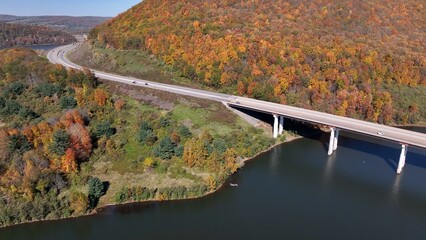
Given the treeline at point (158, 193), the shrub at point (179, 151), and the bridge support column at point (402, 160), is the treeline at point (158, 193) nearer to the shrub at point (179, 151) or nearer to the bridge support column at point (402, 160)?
the shrub at point (179, 151)

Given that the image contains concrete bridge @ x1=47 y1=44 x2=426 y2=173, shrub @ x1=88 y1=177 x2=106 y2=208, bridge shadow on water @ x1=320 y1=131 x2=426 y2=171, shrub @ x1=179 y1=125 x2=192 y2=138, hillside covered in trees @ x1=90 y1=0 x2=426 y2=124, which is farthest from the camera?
hillside covered in trees @ x1=90 y1=0 x2=426 y2=124

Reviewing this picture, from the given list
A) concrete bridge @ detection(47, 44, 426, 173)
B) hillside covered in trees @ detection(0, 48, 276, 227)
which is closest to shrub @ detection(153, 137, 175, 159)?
hillside covered in trees @ detection(0, 48, 276, 227)

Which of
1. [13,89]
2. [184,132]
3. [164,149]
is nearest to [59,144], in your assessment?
[164,149]

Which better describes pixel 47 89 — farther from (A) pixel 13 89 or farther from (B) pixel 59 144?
(B) pixel 59 144

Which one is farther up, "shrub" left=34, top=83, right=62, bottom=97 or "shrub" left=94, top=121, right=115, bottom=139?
"shrub" left=34, top=83, right=62, bottom=97

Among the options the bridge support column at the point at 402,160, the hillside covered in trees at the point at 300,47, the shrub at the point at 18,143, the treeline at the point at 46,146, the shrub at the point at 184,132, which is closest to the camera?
the treeline at the point at 46,146

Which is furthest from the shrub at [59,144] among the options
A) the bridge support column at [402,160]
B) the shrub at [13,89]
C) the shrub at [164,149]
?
the bridge support column at [402,160]

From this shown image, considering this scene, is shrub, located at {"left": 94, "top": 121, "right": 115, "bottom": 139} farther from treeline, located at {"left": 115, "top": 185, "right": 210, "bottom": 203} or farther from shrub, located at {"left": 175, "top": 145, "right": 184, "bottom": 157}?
treeline, located at {"left": 115, "top": 185, "right": 210, "bottom": 203}
